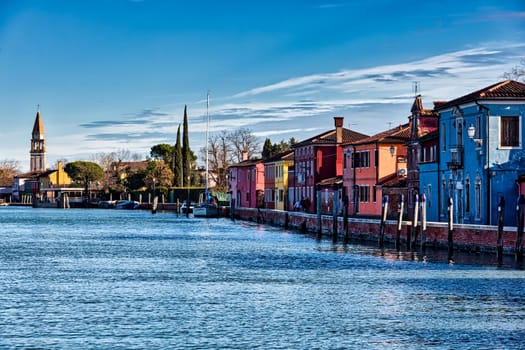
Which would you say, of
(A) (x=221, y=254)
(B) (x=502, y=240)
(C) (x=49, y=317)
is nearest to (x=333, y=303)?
(C) (x=49, y=317)

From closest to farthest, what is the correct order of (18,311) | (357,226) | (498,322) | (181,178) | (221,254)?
(498,322), (18,311), (221,254), (357,226), (181,178)

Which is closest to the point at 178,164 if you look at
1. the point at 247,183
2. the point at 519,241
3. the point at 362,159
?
the point at 247,183

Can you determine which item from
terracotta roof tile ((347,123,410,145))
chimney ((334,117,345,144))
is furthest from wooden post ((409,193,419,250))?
chimney ((334,117,345,144))

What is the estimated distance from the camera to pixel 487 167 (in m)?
54.8

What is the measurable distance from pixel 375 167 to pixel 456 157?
2399cm

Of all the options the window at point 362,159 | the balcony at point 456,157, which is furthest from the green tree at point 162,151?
the balcony at point 456,157

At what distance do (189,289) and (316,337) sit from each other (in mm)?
10769

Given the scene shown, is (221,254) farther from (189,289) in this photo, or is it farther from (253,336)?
(253,336)

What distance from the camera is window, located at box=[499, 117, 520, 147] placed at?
181 ft

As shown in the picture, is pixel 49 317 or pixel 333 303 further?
pixel 333 303

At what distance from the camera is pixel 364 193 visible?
8412cm

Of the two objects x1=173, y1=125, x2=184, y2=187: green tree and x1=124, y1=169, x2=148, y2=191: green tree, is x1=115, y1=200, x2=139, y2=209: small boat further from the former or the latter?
x1=173, y1=125, x2=184, y2=187: green tree

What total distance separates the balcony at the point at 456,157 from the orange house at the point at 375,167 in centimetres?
1998

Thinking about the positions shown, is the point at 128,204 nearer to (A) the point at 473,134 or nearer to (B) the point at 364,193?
(B) the point at 364,193
